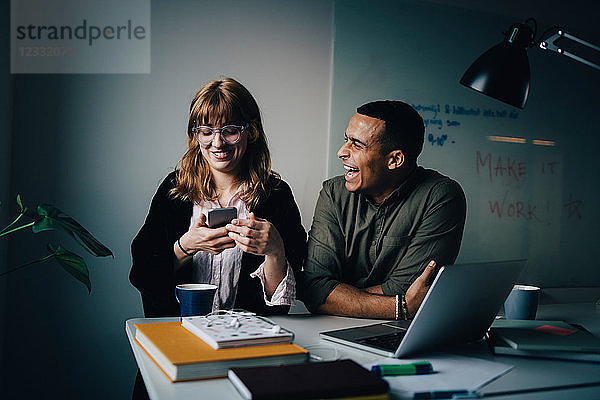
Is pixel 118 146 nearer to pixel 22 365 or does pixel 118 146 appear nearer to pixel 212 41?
pixel 212 41

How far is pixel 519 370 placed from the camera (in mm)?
1106

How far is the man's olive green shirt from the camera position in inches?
76.8

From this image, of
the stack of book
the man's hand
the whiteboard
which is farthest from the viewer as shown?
the whiteboard

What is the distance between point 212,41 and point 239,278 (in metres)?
1.16

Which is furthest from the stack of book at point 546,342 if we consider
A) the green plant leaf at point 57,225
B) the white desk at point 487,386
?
the green plant leaf at point 57,225

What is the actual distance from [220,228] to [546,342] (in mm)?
975

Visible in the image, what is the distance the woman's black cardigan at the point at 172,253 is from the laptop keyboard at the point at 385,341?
0.64 meters

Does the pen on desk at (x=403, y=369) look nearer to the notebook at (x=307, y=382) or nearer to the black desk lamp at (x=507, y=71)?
the notebook at (x=307, y=382)

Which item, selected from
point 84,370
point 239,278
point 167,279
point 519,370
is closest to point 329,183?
point 239,278

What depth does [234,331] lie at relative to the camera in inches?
44.3

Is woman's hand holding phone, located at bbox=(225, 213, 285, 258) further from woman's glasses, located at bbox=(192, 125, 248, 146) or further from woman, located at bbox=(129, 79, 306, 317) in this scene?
woman's glasses, located at bbox=(192, 125, 248, 146)

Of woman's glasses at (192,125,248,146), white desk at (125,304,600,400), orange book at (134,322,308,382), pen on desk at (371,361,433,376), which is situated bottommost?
white desk at (125,304,600,400)

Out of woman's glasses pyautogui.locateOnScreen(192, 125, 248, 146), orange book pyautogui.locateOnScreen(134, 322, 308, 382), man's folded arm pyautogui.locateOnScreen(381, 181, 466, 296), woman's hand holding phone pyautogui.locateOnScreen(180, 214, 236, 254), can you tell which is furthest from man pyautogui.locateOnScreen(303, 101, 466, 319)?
orange book pyautogui.locateOnScreen(134, 322, 308, 382)

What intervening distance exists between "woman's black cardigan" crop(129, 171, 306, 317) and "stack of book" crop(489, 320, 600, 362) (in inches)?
30.0
